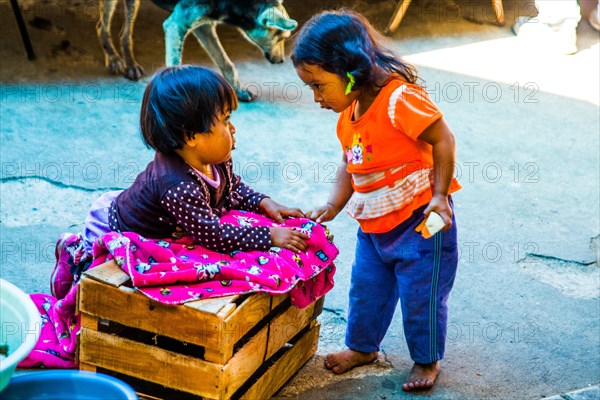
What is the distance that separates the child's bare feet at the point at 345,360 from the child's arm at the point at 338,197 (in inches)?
20.3

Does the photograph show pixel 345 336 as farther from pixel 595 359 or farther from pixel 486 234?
pixel 486 234

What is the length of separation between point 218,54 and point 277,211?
9.82 ft

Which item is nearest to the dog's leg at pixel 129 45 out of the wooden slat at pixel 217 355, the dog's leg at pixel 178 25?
the dog's leg at pixel 178 25

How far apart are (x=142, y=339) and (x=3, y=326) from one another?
430mm

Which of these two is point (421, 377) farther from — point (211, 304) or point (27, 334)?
point (27, 334)

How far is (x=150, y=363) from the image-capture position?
2.40 metres

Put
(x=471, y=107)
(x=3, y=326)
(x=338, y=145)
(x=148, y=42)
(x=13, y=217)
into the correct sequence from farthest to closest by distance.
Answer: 1. (x=148, y=42)
2. (x=471, y=107)
3. (x=338, y=145)
4. (x=13, y=217)
5. (x=3, y=326)

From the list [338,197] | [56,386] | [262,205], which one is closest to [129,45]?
[262,205]

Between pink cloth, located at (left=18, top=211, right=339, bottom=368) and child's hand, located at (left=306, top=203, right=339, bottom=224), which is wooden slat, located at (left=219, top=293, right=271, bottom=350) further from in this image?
child's hand, located at (left=306, top=203, right=339, bottom=224)

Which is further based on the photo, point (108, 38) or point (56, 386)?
point (108, 38)

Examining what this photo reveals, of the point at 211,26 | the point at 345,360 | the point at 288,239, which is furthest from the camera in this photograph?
the point at 211,26

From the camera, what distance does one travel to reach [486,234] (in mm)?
4117

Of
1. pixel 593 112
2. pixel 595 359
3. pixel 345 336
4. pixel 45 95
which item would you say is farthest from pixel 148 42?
pixel 595 359

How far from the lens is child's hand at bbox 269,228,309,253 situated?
101 inches
